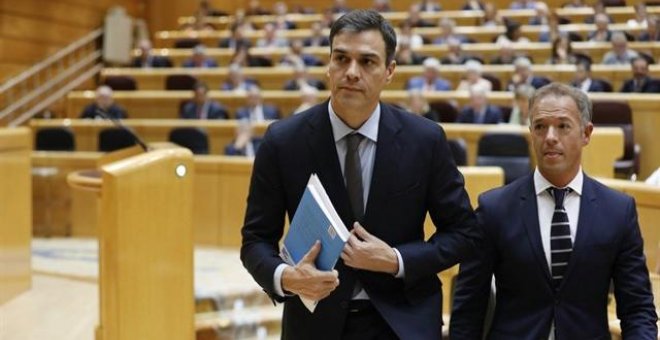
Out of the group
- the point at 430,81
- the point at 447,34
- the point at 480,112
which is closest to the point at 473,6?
the point at 447,34

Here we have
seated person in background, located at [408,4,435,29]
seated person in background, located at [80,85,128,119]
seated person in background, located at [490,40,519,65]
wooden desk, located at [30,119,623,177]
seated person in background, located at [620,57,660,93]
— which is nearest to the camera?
wooden desk, located at [30,119,623,177]

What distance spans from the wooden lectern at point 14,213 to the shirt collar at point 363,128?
Result: 3.15m

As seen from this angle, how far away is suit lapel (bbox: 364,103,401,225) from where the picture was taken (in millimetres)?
1872

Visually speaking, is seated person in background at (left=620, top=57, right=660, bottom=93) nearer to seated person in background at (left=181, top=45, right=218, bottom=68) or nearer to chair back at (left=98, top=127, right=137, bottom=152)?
chair back at (left=98, top=127, right=137, bottom=152)

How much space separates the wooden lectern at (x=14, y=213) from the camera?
464 centimetres

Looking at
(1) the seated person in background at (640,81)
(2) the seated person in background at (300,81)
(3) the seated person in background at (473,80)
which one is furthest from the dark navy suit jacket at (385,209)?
(2) the seated person in background at (300,81)

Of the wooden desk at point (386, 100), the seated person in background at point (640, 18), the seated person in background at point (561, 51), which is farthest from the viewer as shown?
the seated person in background at point (640, 18)

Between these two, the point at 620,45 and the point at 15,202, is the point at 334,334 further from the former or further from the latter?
the point at 620,45

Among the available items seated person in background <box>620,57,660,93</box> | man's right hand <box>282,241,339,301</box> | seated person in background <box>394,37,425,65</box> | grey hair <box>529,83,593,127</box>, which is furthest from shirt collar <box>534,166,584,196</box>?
seated person in background <box>394,37,425,65</box>

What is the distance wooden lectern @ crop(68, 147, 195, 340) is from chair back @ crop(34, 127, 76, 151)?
15.1ft

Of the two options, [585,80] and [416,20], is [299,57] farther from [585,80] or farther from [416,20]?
[585,80]

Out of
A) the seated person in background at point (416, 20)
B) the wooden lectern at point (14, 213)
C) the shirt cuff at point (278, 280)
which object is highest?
the seated person in background at point (416, 20)

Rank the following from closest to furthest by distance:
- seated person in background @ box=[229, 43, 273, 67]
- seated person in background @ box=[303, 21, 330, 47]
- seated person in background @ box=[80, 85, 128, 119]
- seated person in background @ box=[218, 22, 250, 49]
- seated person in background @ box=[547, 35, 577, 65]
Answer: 1. seated person in background @ box=[80, 85, 128, 119]
2. seated person in background @ box=[547, 35, 577, 65]
3. seated person in background @ box=[229, 43, 273, 67]
4. seated person in background @ box=[303, 21, 330, 47]
5. seated person in background @ box=[218, 22, 250, 49]

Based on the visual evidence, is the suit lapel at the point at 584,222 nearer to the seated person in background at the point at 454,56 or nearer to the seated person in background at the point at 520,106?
the seated person in background at the point at 520,106
